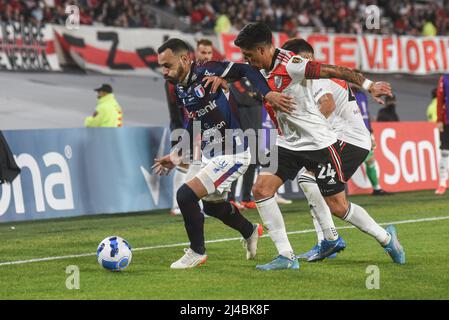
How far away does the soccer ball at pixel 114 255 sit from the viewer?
9.07 m

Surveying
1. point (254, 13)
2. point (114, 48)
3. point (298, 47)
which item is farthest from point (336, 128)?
point (254, 13)

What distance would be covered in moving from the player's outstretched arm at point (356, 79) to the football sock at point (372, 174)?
33.9 ft

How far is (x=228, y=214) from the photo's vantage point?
32.4 feet

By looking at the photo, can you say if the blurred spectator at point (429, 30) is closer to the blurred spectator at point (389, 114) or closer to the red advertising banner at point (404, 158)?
the blurred spectator at point (389, 114)

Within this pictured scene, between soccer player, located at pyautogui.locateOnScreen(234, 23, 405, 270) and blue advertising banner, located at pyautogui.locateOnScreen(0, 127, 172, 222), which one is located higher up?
soccer player, located at pyautogui.locateOnScreen(234, 23, 405, 270)

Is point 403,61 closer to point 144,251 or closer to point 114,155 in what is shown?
point 114,155

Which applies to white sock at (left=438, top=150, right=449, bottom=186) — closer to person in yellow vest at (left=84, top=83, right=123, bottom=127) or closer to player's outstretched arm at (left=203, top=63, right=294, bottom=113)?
person in yellow vest at (left=84, top=83, right=123, bottom=127)

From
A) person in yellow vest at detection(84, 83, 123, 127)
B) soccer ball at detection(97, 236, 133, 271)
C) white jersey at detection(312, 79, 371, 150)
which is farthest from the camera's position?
person in yellow vest at detection(84, 83, 123, 127)

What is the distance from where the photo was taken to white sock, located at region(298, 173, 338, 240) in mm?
9875


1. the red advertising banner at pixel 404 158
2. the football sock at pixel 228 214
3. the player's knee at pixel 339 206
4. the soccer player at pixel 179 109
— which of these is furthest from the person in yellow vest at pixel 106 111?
the player's knee at pixel 339 206

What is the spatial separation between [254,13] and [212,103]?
28.4 metres

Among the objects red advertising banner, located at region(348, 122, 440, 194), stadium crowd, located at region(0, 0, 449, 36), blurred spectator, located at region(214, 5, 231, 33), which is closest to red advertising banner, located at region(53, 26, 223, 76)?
stadium crowd, located at region(0, 0, 449, 36)

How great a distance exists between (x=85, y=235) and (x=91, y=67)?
663 inches

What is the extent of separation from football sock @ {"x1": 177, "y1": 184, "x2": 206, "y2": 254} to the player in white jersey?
1.20 metres
